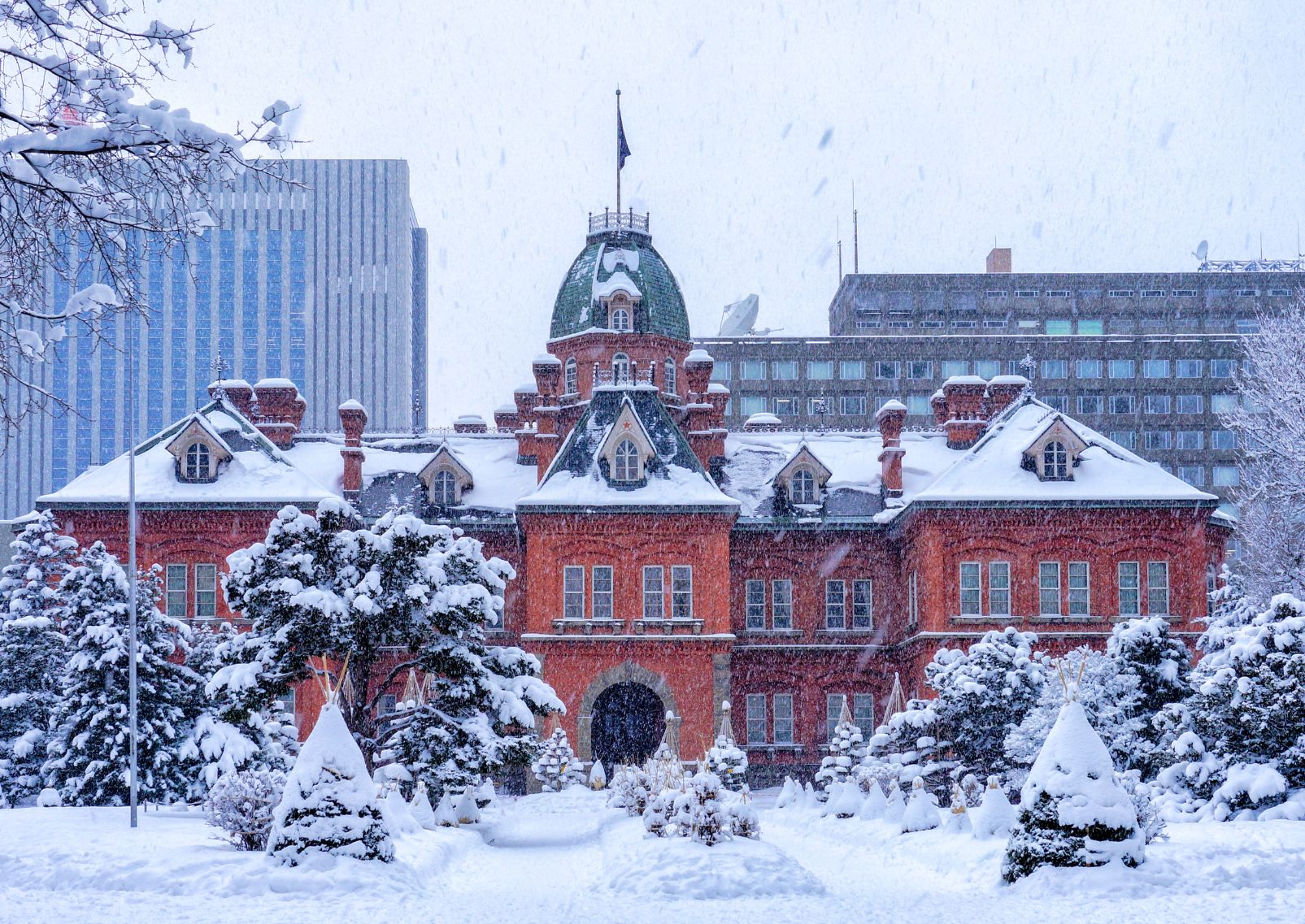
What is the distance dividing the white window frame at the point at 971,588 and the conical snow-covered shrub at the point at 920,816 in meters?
20.2

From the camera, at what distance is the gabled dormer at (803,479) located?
47.8 meters

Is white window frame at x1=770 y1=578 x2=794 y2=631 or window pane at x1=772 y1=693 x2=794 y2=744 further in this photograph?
white window frame at x1=770 y1=578 x2=794 y2=631

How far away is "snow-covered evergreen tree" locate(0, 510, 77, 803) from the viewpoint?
1212 inches

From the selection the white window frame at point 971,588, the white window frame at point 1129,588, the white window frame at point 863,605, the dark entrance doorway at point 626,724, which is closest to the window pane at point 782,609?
the white window frame at point 863,605

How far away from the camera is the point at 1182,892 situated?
14852 millimetres

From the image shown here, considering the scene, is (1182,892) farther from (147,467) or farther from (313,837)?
(147,467)

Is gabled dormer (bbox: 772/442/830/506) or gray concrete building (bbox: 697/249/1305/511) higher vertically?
gray concrete building (bbox: 697/249/1305/511)

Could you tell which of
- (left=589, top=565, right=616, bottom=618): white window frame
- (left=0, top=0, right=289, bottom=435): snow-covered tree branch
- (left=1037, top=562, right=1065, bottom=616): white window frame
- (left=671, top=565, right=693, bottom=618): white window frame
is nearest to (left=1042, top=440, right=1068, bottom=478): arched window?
(left=1037, top=562, right=1065, bottom=616): white window frame

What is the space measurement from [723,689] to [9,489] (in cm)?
10721

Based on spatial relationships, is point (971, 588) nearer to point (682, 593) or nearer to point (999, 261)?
point (682, 593)

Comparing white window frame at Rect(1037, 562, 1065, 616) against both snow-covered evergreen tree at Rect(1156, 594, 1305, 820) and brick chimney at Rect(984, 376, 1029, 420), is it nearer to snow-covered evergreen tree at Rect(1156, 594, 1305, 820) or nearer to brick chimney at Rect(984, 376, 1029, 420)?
brick chimney at Rect(984, 376, 1029, 420)

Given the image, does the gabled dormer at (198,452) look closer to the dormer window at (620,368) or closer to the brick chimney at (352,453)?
the brick chimney at (352,453)

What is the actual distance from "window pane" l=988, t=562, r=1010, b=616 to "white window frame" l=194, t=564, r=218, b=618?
22850mm

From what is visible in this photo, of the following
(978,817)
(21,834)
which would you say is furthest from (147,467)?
(978,817)
